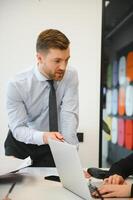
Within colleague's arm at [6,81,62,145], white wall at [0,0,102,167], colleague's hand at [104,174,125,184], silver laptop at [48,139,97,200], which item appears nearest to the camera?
silver laptop at [48,139,97,200]

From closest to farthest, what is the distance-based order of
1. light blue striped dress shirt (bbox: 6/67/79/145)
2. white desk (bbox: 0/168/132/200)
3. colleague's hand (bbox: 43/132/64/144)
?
white desk (bbox: 0/168/132/200), colleague's hand (bbox: 43/132/64/144), light blue striped dress shirt (bbox: 6/67/79/145)

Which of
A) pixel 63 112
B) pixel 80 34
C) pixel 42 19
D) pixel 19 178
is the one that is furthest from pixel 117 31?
pixel 19 178

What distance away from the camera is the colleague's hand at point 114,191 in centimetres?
107

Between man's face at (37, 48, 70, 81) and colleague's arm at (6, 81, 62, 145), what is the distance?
220 mm

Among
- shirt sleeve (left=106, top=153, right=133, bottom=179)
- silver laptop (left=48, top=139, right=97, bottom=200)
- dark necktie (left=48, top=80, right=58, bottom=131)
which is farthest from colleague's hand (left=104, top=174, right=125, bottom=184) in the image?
dark necktie (left=48, top=80, right=58, bottom=131)

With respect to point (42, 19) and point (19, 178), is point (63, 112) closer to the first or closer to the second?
point (19, 178)

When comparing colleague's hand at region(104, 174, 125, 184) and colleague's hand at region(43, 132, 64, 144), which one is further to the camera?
colleague's hand at region(43, 132, 64, 144)

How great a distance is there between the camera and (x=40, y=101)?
195 centimetres

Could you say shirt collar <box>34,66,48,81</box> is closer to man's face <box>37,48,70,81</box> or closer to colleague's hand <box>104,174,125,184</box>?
man's face <box>37,48,70,81</box>

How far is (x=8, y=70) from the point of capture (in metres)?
2.97

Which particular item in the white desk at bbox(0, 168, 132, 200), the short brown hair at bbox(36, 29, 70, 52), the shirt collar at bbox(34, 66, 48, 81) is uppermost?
the short brown hair at bbox(36, 29, 70, 52)

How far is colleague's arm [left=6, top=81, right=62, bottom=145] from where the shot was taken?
5.49ft

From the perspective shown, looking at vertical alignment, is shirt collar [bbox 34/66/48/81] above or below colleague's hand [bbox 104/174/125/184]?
above

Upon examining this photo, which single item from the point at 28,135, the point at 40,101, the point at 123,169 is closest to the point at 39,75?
the point at 40,101
